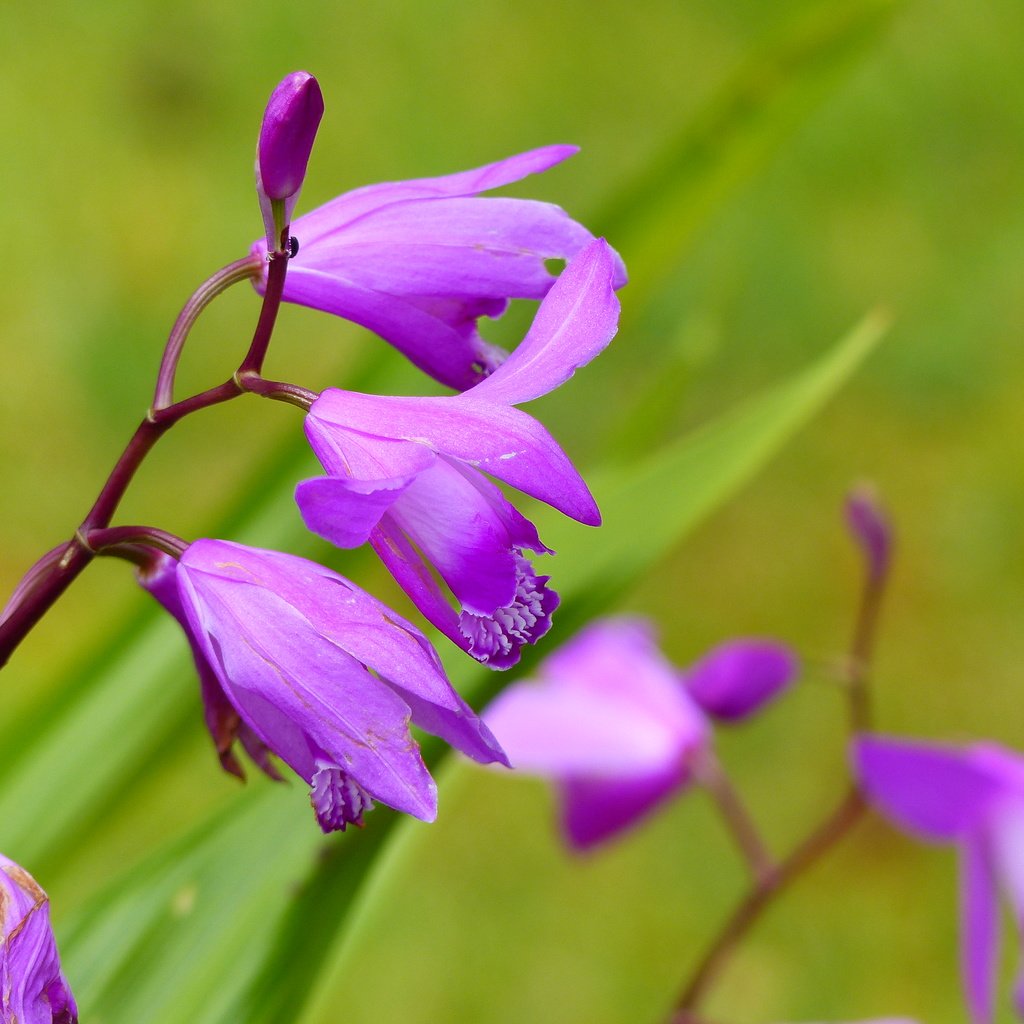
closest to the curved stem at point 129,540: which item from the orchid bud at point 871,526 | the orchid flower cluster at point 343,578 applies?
the orchid flower cluster at point 343,578

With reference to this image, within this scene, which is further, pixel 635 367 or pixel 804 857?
pixel 635 367

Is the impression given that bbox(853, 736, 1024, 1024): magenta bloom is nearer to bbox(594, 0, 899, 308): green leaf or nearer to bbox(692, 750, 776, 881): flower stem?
bbox(692, 750, 776, 881): flower stem

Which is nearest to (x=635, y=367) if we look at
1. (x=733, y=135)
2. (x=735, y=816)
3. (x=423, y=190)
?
(x=733, y=135)

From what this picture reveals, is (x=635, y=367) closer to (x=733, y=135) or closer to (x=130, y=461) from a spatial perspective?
(x=733, y=135)

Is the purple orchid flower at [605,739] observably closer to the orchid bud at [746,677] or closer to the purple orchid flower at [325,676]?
the orchid bud at [746,677]

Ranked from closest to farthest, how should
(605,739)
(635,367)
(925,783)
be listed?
(925,783)
(605,739)
(635,367)

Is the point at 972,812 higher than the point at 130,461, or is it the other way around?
the point at 130,461

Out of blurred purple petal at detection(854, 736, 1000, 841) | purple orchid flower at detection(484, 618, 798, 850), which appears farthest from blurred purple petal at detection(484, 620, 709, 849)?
blurred purple petal at detection(854, 736, 1000, 841)
